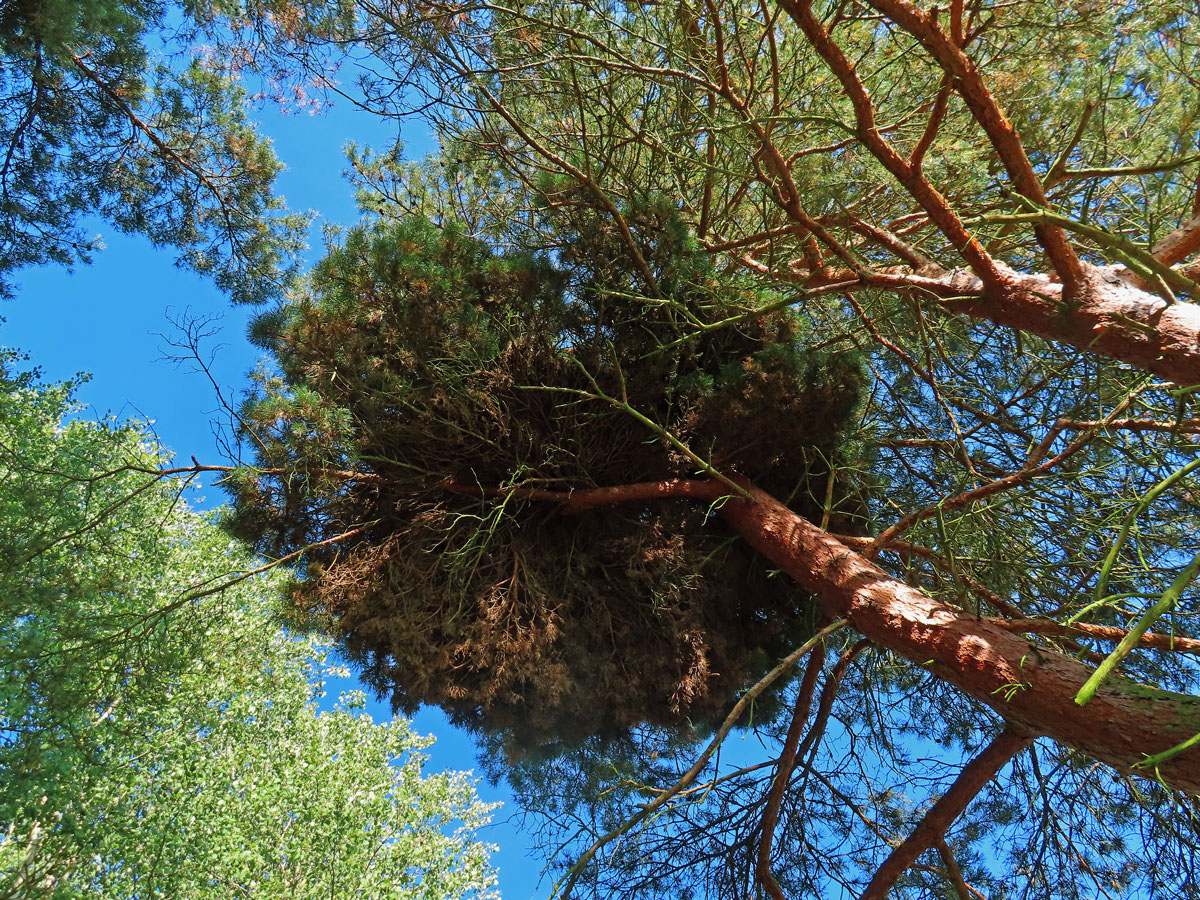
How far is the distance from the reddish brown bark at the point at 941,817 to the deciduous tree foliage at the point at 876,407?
0.01 m

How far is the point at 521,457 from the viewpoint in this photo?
9.34ft

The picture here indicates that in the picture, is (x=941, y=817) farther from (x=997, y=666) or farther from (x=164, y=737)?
(x=164, y=737)

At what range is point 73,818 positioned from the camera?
13.9 ft

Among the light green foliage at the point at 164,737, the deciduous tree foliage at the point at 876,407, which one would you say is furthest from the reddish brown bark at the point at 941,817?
the light green foliage at the point at 164,737

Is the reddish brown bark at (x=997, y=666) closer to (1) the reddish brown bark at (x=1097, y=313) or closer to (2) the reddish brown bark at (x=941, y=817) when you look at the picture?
(2) the reddish brown bark at (x=941, y=817)

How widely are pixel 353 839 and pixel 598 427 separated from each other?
4675mm

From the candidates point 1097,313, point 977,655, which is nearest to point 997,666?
point 977,655

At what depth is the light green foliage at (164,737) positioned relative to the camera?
2.92 m

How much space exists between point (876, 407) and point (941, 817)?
1.96m

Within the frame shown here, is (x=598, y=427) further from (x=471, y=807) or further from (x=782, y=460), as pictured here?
(x=471, y=807)

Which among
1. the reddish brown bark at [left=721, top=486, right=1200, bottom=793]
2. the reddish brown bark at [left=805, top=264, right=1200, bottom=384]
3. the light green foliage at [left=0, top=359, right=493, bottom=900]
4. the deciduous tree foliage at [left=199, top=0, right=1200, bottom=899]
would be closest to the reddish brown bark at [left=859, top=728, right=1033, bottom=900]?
the deciduous tree foliage at [left=199, top=0, right=1200, bottom=899]

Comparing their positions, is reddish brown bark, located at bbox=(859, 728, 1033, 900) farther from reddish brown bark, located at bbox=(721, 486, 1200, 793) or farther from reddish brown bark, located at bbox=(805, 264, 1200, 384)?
reddish brown bark, located at bbox=(805, 264, 1200, 384)

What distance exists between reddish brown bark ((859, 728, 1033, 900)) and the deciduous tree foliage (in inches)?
0.4

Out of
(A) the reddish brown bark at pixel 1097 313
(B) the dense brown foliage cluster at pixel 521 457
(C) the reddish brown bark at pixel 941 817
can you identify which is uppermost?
(B) the dense brown foliage cluster at pixel 521 457
